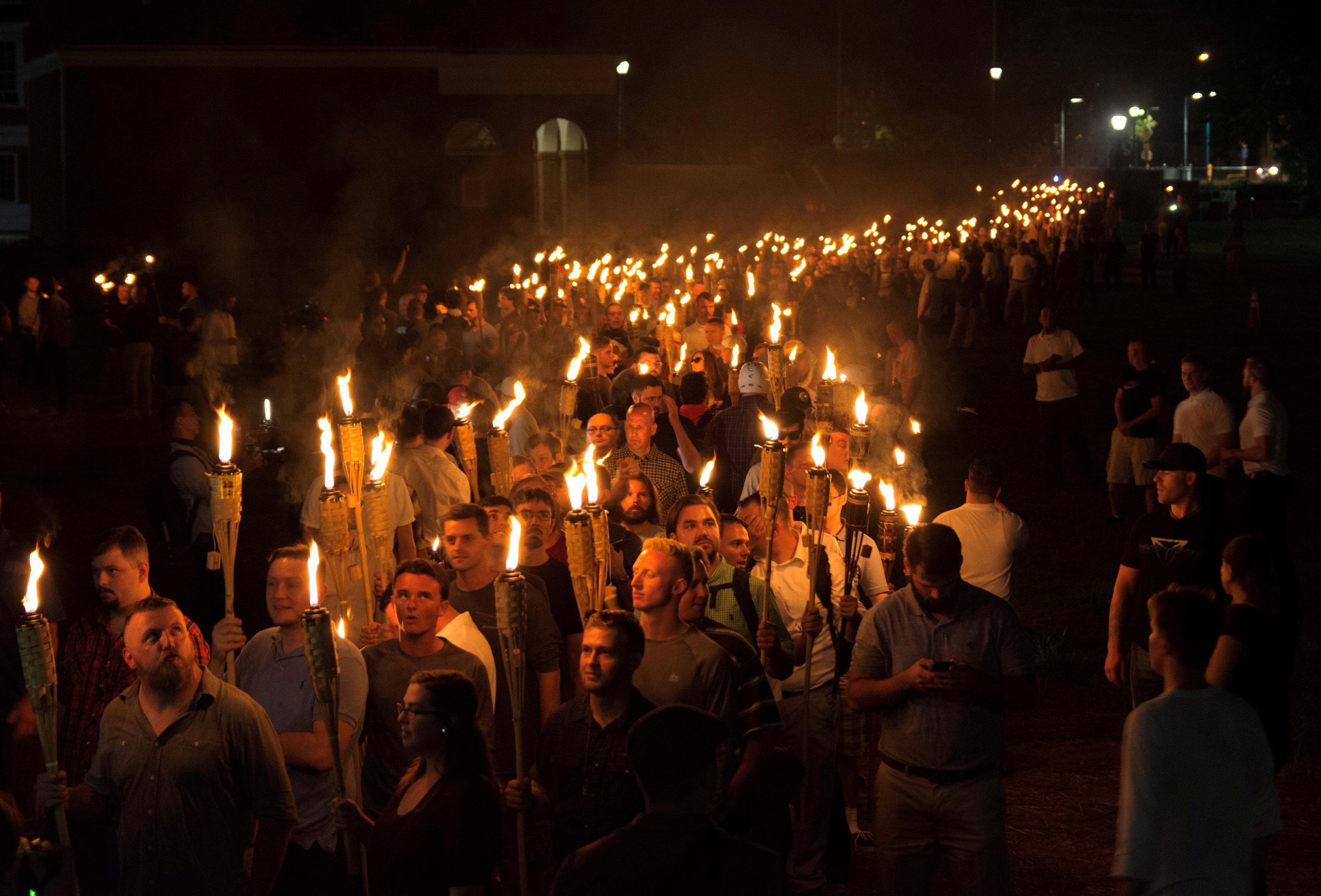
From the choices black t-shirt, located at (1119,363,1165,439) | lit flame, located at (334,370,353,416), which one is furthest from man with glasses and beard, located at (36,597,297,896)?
black t-shirt, located at (1119,363,1165,439)

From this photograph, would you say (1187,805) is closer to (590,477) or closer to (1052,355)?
(590,477)

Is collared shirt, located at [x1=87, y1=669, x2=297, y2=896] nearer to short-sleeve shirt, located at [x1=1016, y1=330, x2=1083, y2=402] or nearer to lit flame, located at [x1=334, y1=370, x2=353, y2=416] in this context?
lit flame, located at [x1=334, y1=370, x2=353, y2=416]

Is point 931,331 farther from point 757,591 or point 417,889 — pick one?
point 417,889

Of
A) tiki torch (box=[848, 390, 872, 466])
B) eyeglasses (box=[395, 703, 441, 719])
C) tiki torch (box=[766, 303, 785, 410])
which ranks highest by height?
tiki torch (box=[766, 303, 785, 410])

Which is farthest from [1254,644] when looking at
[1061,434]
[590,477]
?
[1061,434]

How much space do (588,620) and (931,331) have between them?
2184 cm

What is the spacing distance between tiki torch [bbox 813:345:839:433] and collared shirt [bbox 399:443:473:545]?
1.96 metres

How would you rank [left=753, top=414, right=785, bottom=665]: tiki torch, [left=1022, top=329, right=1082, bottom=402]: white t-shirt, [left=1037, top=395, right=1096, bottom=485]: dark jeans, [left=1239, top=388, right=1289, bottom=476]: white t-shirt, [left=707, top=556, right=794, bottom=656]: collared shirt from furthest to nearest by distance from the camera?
1. [left=1037, top=395, right=1096, bottom=485]: dark jeans
2. [left=1022, top=329, right=1082, bottom=402]: white t-shirt
3. [left=1239, top=388, right=1289, bottom=476]: white t-shirt
4. [left=707, top=556, right=794, bottom=656]: collared shirt
5. [left=753, top=414, right=785, bottom=665]: tiki torch

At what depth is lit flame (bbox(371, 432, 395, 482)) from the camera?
16.9 feet

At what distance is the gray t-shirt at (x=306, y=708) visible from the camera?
4.53 meters

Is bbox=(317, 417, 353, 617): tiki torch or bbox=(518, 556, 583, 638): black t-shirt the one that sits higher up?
bbox=(317, 417, 353, 617): tiki torch

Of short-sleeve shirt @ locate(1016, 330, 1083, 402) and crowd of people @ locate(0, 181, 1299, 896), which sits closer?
crowd of people @ locate(0, 181, 1299, 896)

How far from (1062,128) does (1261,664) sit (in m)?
69.3

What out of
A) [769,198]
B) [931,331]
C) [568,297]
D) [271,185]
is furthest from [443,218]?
[568,297]
